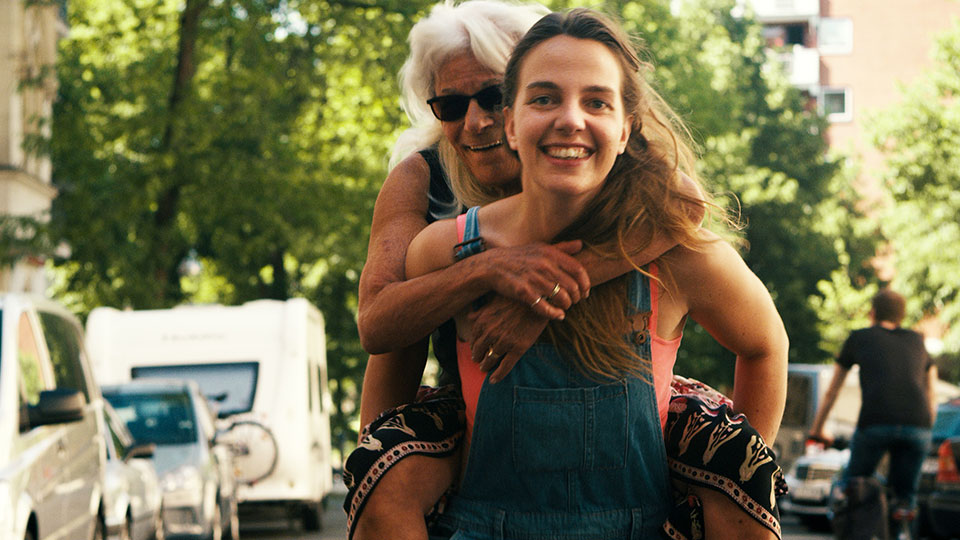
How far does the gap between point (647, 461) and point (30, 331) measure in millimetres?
5603

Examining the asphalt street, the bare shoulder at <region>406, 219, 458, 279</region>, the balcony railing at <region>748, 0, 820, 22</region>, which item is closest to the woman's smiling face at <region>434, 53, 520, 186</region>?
the bare shoulder at <region>406, 219, 458, 279</region>

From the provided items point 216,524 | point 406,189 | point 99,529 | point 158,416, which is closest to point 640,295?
point 406,189

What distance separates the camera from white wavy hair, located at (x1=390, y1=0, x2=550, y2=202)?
349cm

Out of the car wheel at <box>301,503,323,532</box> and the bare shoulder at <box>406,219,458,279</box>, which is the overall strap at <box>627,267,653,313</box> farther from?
the car wheel at <box>301,503,323,532</box>

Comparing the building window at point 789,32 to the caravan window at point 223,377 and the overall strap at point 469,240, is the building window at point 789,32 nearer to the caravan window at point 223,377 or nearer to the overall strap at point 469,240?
the caravan window at point 223,377

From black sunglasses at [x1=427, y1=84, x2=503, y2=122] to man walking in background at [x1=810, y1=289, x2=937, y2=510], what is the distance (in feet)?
21.7

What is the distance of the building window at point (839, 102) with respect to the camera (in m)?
64.5

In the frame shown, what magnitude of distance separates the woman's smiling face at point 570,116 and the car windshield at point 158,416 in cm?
1112

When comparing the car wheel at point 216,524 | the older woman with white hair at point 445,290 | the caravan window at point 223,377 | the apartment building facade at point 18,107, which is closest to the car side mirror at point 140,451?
the car wheel at point 216,524

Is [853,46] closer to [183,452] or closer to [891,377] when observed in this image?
[183,452]

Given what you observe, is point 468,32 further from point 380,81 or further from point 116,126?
point 380,81

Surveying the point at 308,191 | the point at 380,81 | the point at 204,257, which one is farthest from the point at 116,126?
the point at 204,257

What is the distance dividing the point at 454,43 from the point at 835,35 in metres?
64.1

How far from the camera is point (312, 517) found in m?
19.7
